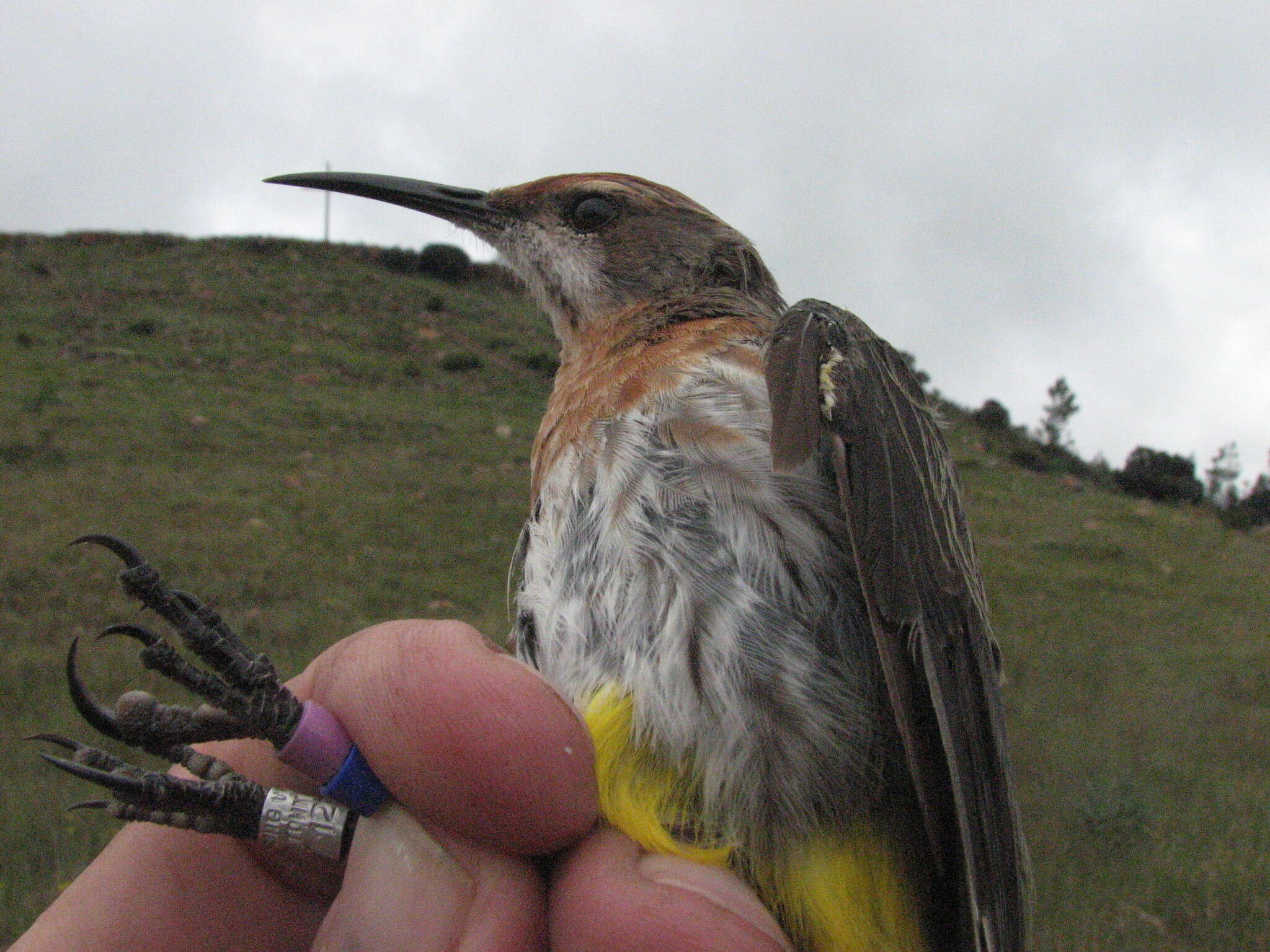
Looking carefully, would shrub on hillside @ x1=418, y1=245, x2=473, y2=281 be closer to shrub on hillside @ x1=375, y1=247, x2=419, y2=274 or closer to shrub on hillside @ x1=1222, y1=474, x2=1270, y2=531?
shrub on hillside @ x1=375, y1=247, x2=419, y2=274

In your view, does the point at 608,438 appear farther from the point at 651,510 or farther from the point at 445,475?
the point at 445,475

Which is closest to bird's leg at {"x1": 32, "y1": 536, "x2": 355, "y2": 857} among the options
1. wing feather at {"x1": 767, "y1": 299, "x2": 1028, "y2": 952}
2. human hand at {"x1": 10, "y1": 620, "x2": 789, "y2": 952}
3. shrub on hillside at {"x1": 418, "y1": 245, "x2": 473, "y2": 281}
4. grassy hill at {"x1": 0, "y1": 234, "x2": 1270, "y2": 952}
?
human hand at {"x1": 10, "y1": 620, "x2": 789, "y2": 952}

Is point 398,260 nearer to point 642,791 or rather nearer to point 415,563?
point 415,563

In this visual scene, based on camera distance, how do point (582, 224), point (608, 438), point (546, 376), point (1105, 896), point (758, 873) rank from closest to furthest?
point (758, 873) < point (608, 438) < point (582, 224) < point (1105, 896) < point (546, 376)

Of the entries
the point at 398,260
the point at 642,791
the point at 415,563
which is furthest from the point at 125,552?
the point at 398,260

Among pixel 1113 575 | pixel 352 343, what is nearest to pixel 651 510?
pixel 1113 575

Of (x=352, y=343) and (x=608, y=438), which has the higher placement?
(x=352, y=343)
